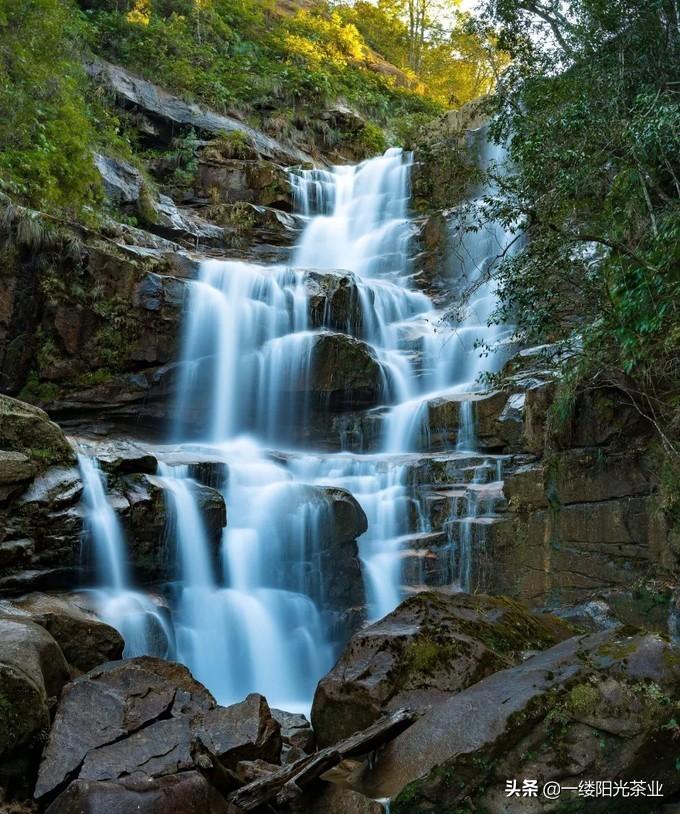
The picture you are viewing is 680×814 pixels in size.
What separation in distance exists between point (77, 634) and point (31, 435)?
2.96 metres

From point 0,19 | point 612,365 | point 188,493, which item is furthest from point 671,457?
point 0,19

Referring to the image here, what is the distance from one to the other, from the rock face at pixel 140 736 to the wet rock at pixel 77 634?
88 cm

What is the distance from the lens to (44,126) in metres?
13.7

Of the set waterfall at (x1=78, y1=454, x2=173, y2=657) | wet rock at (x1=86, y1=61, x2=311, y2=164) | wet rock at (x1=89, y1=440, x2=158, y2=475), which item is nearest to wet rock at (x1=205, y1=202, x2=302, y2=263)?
wet rock at (x1=86, y1=61, x2=311, y2=164)

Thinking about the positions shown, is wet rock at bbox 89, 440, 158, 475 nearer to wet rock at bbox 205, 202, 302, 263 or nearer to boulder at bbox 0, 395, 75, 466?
boulder at bbox 0, 395, 75, 466

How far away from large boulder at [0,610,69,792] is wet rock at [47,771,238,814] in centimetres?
50

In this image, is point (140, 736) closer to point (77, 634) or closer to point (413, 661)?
point (77, 634)

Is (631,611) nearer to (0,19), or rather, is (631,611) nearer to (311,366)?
(311,366)

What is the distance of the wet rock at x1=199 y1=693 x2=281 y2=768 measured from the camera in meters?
4.82

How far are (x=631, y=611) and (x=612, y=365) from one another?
9.64 ft

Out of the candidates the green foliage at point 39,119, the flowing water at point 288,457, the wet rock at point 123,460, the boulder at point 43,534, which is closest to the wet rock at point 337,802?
the flowing water at point 288,457

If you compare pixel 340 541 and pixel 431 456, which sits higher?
pixel 431 456

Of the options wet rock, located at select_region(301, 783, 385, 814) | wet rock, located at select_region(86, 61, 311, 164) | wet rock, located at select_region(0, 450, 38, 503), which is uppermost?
wet rock, located at select_region(86, 61, 311, 164)

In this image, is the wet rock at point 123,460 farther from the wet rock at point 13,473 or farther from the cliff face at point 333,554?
the wet rock at point 13,473
